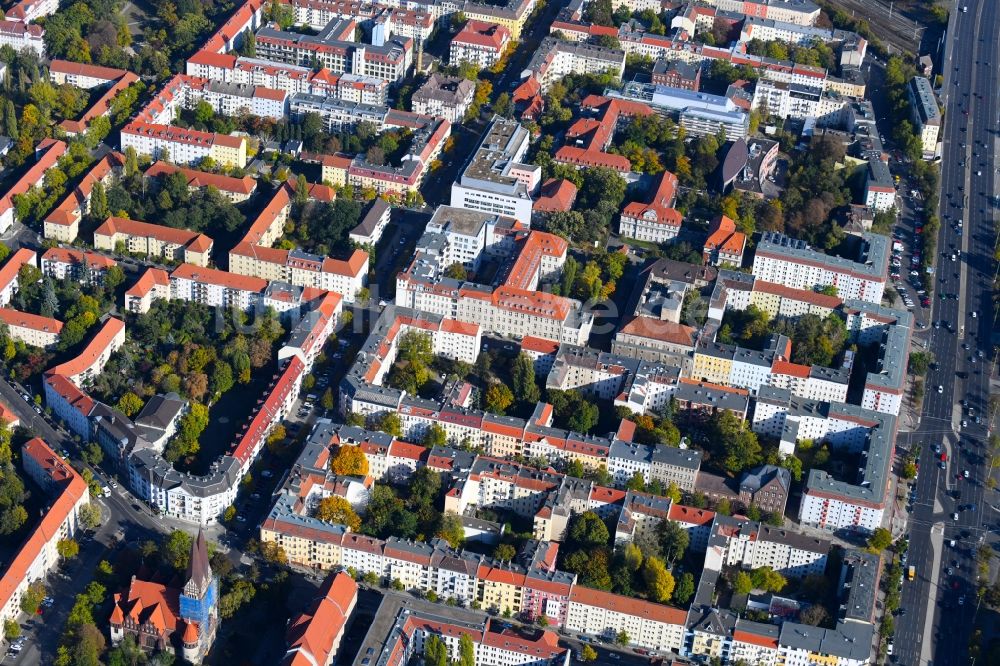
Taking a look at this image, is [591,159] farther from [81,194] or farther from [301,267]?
[81,194]

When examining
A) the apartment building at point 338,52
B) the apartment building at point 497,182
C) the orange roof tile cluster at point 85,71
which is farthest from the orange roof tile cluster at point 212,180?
the apartment building at point 338,52

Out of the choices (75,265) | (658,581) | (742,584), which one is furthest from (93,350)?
(742,584)

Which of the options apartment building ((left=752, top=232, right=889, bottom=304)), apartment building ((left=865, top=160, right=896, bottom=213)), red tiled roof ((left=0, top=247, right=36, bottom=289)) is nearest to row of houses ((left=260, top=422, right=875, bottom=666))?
red tiled roof ((left=0, top=247, right=36, bottom=289))

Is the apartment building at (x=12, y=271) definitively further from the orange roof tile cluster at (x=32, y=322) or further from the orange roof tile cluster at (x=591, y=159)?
the orange roof tile cluster at (x=591, y=159)

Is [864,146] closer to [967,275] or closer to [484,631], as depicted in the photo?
[967,275]

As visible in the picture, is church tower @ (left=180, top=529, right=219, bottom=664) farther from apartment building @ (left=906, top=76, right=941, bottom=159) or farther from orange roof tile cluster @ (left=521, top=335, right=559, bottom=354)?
apartment building @ (left=906, top=76, right=941, bottom=159)
